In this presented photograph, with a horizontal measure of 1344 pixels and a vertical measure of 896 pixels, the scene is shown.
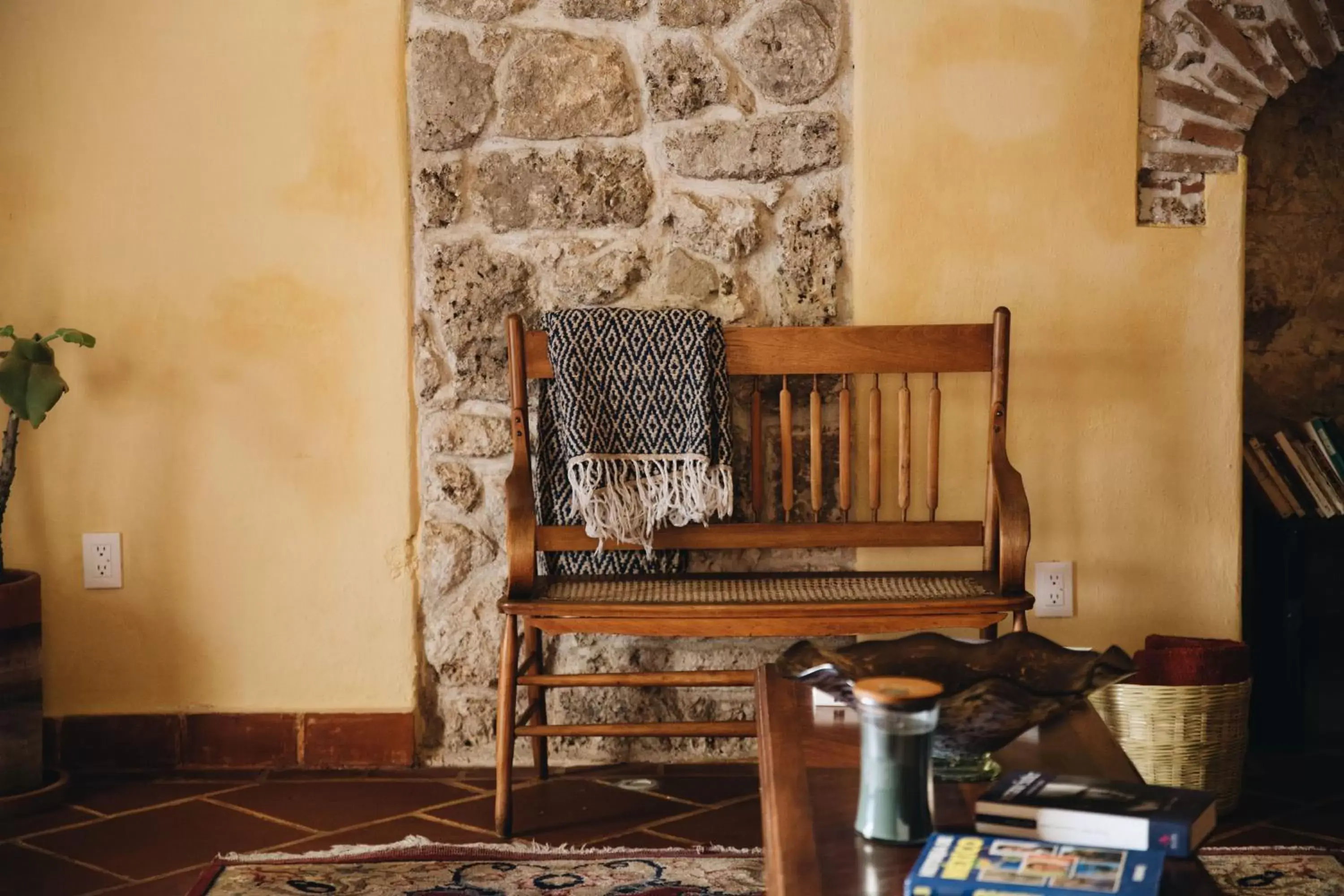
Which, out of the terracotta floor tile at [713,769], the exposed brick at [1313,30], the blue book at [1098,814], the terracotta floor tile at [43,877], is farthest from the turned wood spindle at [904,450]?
the terracotta floor tile at [43,877]

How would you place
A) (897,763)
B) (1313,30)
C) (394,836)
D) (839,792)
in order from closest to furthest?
1. (897,763)
2. (839,792)
3. (394,836)
4. (1313,30)

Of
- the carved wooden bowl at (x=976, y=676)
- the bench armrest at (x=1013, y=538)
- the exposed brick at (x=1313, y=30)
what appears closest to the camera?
the carved wooden bowl at (x=976, y=676)

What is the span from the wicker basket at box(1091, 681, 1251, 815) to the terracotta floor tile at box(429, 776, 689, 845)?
834 mm

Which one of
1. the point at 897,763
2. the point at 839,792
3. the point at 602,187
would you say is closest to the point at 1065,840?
the point at 897,763

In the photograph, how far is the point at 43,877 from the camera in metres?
2.14

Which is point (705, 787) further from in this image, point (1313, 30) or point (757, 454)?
point (1313, 30)

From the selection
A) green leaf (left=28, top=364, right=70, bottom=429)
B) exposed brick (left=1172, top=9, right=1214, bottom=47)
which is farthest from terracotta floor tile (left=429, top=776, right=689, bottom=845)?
exposed brick (left=1172, top=9, right=1214, bottom=47)

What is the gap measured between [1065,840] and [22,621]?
81.7 inches

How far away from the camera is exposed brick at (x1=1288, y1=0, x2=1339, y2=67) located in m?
2.63

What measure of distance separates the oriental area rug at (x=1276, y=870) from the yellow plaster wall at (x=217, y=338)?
1618mm

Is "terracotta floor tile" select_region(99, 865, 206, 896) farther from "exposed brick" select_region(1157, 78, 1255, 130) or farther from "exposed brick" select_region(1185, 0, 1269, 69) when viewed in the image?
"exposed brick" select_region(1185, 0, 1269, 69)

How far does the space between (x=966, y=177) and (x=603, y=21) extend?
32.7 inches

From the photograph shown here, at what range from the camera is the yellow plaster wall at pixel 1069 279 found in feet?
8.77

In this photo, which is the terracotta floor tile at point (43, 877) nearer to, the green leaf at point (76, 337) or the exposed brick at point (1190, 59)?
the green leaf at point (76, 337)
